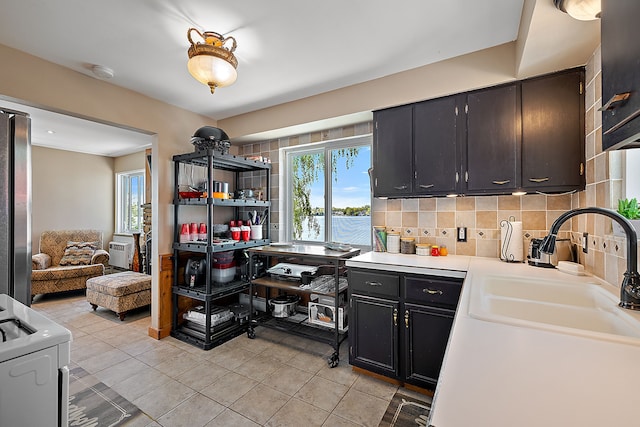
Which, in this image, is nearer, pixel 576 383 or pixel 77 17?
pixel 576 383

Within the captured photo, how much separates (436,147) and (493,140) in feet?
1.26

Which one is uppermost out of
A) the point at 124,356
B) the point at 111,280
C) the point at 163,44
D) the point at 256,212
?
the point at 163,44

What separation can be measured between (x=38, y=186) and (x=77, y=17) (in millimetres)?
4637

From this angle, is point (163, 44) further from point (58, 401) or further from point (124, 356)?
point (124, 356)

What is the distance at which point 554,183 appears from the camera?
1814 millimetres

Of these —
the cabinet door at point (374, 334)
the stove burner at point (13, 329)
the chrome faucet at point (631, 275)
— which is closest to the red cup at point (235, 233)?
the cabinet door at point (374, 334)

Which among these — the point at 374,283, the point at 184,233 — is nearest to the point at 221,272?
the point at 184,233

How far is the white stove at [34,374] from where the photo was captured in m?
0.78

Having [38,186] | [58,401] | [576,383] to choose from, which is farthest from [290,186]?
[38,186]

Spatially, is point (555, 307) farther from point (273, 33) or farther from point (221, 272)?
point (221, 272)

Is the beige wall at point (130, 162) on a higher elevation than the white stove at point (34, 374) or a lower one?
higher

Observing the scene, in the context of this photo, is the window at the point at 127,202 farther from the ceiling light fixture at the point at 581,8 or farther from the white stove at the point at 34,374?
the ceiling light fixture at the point at 581,8

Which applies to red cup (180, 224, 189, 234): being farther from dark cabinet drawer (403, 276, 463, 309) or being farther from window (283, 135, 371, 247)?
dark cabinet drawer (403, 276, 463, 309)

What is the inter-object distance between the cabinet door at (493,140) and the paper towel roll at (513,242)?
0.27 metres
